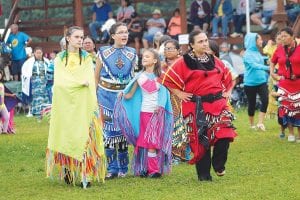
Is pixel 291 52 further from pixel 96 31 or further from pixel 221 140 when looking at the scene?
pixel 96 31

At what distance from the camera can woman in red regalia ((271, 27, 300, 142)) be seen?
13.6 m

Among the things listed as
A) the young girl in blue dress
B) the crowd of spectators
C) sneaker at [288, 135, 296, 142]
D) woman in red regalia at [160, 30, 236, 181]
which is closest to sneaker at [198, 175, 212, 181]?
woman in red regalia at [160, 30, 236, 181]

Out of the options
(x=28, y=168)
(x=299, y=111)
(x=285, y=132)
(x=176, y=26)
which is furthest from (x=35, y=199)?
(x=176, y=26)

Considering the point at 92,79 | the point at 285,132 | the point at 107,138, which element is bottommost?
the point at 285,132

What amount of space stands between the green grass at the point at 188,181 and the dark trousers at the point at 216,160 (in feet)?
0.50

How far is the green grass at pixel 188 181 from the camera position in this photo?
9297 mm

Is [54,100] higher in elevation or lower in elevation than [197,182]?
higher

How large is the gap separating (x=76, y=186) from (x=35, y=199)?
852 mm

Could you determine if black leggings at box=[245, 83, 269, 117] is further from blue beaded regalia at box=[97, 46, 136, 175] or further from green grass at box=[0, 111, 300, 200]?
blue beaded regalia at box=[97, 46, 136, 175]

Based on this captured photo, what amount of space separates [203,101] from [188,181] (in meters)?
0.95

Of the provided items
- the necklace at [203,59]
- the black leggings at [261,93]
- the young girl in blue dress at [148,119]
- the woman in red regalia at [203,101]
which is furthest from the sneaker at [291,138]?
the necklace at [203,59]

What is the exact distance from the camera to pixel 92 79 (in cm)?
1010

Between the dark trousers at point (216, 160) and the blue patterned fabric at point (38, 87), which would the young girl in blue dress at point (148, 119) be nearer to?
the dark trousers at point (216, 160)

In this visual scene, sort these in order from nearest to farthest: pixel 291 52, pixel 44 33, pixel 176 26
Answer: pixel 291 52, pixel 176 26, pixel 44 33
